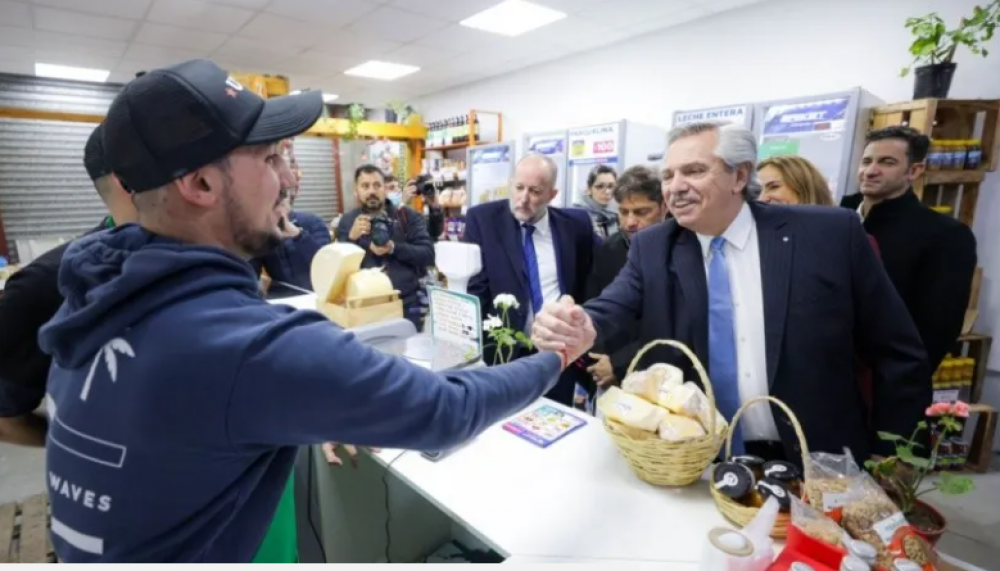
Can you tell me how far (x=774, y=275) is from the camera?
1547 millimetres

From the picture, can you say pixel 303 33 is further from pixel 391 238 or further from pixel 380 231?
pixel 380 231

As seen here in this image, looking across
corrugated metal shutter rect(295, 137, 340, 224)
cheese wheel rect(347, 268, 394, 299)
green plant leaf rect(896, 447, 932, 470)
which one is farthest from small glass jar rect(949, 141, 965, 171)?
corrugated metal shutter rect(295, 137, 340, 224)

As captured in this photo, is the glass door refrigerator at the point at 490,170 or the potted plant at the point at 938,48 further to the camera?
the glass door refrigerator at the point at 490,170

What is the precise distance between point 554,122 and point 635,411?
595 cm

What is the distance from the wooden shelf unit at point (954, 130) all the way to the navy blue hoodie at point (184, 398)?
3.80 m

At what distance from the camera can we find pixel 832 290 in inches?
59.6

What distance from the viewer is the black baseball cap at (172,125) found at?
0.82m

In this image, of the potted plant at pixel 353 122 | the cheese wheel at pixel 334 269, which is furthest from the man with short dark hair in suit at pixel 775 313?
the potted plant at pixel 353 122

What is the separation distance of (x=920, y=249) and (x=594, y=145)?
3.22m

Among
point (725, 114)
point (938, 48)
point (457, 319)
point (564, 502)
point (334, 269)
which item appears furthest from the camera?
point (725, 114)

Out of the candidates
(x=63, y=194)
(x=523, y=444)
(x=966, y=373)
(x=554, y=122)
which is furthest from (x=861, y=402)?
(x=63, y=194)

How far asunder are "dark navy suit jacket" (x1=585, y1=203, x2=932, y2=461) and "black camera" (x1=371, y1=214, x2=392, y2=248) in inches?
91.8

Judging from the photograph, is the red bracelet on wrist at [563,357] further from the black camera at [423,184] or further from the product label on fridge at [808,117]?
the black camera at [423,184]

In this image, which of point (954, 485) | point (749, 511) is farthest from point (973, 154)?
point (749, 511)
